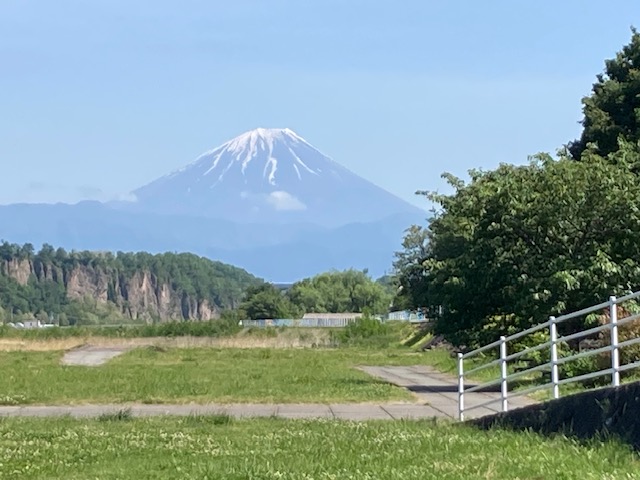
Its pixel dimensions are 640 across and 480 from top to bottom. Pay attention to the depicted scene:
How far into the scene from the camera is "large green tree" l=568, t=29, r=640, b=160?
3812 cm

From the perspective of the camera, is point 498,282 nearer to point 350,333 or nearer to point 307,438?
point 307,438

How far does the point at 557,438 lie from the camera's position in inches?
408

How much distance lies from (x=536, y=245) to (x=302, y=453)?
15175 millimetres

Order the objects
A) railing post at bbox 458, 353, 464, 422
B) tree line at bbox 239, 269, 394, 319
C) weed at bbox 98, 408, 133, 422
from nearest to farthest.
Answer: railing post at bbox 458, 353, 464, 422 < weed at bbox 98, 408, 133, 422 < tree line at bbox 239, 269, 394, 319

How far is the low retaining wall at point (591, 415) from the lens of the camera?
373 inches

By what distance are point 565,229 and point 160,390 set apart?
33.6 feet

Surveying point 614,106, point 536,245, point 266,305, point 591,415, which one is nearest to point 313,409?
point 536,245

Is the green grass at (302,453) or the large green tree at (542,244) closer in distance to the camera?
the green grass at (302,453)

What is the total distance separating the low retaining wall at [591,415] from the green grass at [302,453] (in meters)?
0.28

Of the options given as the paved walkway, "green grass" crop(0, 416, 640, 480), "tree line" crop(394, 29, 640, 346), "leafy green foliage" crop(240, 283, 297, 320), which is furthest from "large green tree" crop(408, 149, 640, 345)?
"leafy green foliage" crop(240, 283, 297, 320)

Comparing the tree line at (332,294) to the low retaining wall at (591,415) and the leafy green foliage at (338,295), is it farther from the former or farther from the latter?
the low retaining wall at (591,415)

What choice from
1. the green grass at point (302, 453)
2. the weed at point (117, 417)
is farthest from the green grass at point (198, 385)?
the green grass at point (302, 453)

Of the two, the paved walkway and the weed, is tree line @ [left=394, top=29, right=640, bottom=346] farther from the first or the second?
the weed

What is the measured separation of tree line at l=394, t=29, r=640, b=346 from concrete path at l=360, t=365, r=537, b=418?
5.81 feet
